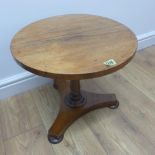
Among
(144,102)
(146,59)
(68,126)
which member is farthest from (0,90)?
(146,59)

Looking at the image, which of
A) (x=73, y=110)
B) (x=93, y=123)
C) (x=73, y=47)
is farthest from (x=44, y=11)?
(x=93, y=123)

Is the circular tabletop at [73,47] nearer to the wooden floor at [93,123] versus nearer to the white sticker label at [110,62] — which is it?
the white sticker label at [110,62]

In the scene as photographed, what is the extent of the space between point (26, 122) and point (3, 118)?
161mm

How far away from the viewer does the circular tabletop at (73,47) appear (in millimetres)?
865

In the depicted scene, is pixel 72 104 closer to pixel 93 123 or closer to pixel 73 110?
pixel 73 110

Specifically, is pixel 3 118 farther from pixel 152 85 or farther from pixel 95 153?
pixel 152 85

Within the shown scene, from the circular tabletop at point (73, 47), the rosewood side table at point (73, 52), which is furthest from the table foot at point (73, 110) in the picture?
the circular tabletop at point (73, 47)

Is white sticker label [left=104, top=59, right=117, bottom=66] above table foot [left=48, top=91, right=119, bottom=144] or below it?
above

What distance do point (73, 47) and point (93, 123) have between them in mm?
556

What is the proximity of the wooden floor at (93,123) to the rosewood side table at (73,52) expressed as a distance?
0.24 feet

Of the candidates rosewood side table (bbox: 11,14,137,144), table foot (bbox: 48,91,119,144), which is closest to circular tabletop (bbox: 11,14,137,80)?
rosewood side table (bbox: 11,14,137,144)

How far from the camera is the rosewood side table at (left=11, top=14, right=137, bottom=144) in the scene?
87 centimetres

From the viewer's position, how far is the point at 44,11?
1402 millimetres

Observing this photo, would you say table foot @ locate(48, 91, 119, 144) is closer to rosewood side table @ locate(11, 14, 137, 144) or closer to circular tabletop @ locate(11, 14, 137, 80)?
rosewood side table @ locate(11, 14, 137, 144)
